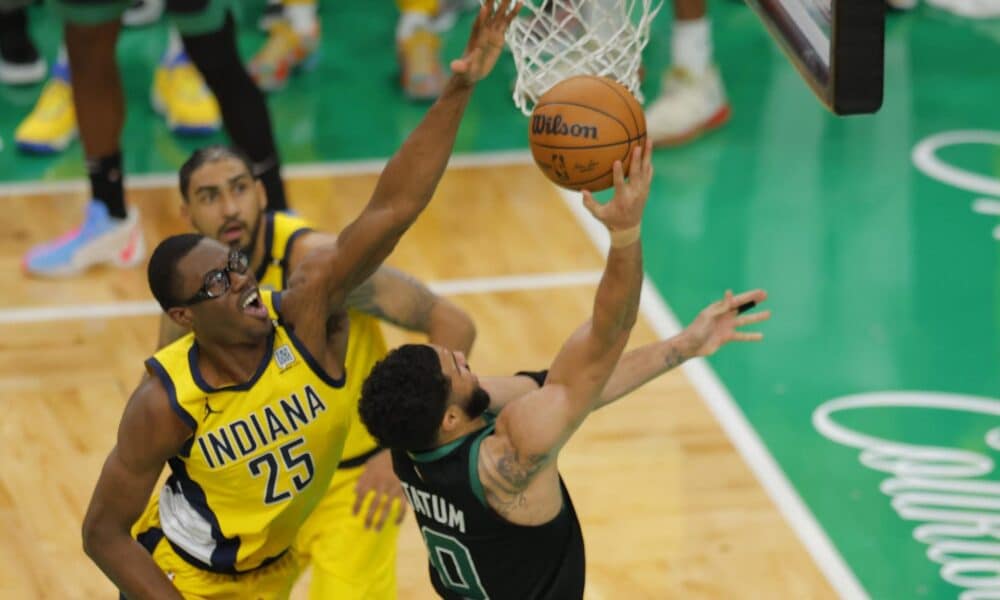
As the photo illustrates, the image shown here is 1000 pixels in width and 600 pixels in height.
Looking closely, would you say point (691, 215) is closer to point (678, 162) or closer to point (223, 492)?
point (678, 162)

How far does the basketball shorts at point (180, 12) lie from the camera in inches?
262

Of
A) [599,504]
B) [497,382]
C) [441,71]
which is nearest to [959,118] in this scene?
[441,71]

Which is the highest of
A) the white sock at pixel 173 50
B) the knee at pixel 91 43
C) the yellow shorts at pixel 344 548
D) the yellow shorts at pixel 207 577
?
the yellow shorts at pixel 207 577

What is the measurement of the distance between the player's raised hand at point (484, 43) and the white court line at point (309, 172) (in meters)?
4.23

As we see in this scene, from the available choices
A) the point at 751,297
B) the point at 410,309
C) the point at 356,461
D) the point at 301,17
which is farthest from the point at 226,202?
the point at 301,17

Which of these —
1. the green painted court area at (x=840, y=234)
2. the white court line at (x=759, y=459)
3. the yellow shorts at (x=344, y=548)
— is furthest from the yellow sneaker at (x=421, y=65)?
the yellow shorts at (x=344, y=548)

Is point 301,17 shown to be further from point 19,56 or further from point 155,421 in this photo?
point 155,421

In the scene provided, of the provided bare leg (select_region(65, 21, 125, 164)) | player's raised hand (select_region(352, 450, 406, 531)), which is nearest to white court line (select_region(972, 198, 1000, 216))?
bare leg (select_region(65, 21, 125, 164))

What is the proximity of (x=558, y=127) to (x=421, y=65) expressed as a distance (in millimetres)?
5189

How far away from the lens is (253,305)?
12.3 feet

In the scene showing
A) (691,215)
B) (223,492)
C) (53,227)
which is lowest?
(53,227)

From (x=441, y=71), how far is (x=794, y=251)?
2616 mm

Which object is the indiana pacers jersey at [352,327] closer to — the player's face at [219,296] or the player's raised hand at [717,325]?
the player's face at [219,296]

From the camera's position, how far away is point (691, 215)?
24.4 feet
